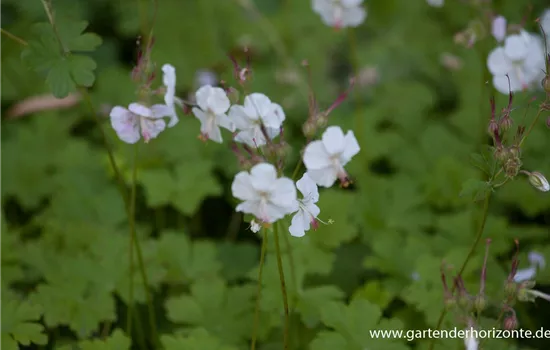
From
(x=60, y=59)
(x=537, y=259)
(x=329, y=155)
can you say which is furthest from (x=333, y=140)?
(x=537, y=259)

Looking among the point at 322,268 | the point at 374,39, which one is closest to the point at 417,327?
the point at 322,268

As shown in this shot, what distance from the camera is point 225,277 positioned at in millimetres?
2918

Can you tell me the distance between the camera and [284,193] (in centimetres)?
153

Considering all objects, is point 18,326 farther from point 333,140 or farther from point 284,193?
point 333,140

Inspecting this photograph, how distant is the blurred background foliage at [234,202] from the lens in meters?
2.43

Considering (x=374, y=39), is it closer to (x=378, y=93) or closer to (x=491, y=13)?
(x=378, y=93)

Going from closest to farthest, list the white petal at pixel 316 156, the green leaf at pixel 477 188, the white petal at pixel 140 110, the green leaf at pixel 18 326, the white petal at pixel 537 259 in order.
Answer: the white petal at pixel 316 156
the green leaf at pixel 477 188
the white petal at pixel 140 110
the green leaf at pixel 18 326
the white petal at pixel 537 259

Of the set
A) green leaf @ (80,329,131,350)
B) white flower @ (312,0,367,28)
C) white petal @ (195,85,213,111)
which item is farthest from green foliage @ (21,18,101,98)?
white flower @ (312,0,367,28)

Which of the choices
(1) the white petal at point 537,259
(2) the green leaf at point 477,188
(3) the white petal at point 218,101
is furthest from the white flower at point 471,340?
(1) the white petal at point 537,259

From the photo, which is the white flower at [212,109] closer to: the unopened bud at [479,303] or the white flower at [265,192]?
the white flower at [265,192]

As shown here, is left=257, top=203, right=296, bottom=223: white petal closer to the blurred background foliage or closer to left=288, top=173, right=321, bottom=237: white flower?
left=288, top=173, right=321, bottom=237: white flower

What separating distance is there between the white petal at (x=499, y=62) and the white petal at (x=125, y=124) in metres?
1.34

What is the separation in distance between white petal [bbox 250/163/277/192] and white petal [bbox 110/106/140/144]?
595 mm

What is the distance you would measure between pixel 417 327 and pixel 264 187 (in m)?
1.40
